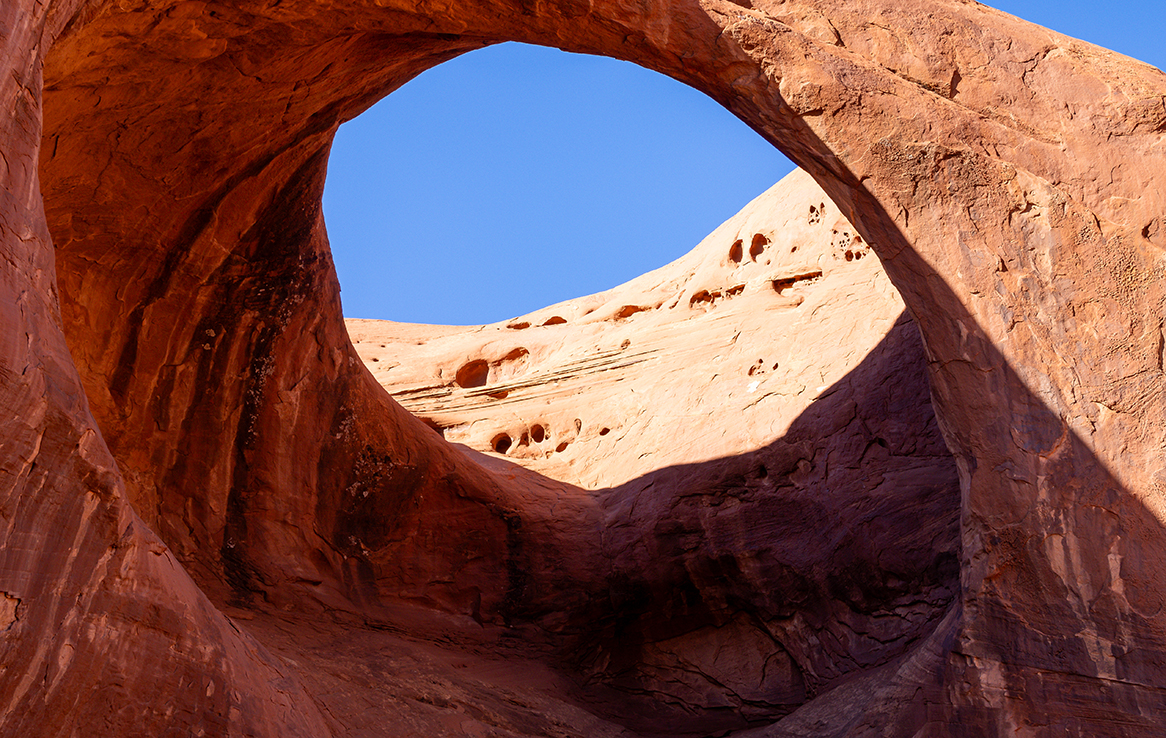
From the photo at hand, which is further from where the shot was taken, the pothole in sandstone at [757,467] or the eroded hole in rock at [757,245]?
the eroded hole in rock at [757,245]

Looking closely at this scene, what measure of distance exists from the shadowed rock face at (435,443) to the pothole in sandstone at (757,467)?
6cm

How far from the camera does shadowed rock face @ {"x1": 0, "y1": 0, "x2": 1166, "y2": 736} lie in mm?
3223

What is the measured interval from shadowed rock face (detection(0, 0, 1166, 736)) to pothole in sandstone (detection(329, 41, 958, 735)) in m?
0.06

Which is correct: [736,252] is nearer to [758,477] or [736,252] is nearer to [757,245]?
[757,245]

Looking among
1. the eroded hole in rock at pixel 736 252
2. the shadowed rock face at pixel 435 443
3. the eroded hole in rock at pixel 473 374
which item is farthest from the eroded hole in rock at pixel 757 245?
the eroded hole in rock at pixel 473 374

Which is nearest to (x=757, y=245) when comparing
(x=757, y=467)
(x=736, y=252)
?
(x=736, y=252)

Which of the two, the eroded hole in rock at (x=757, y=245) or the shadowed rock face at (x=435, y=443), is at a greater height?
the eroded hole in rock at (x=757, y=245)

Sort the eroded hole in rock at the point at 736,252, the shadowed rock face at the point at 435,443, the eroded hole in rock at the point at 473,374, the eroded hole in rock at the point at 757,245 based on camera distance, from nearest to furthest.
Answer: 1. the shadowed rock face at the point at 435,443
2. the eroded hole in rock at the point at 757,245
3. the eroded hole in rock at the point at 736,252
4. the eroded hole in rock at the point at 473,374

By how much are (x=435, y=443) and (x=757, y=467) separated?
2.59 metres

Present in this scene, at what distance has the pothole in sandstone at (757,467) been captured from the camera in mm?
6746

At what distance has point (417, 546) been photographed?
755cm

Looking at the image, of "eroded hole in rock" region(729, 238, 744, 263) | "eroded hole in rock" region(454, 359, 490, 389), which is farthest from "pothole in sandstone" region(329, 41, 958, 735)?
"eroded hole in rock" region(454, 359, 490, 389)

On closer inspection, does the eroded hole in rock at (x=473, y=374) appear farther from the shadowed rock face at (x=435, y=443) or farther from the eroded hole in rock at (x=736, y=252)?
the shadowed rock face at (x=435, y=443)

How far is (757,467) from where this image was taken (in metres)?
7.66
